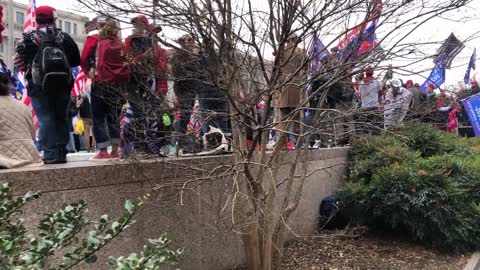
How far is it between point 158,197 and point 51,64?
5.09ft

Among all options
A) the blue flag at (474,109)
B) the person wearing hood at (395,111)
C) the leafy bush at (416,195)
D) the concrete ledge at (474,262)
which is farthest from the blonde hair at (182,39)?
the blue flag at (474,109)

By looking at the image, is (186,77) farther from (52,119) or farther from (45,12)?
(45,12)

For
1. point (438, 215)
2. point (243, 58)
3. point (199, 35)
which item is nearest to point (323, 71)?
point (243, 58)

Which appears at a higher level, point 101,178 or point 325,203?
point 101,178

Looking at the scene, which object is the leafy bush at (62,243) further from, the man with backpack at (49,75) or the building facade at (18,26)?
the man with backpack at (49,75)

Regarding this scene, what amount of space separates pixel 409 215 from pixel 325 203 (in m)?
1.34

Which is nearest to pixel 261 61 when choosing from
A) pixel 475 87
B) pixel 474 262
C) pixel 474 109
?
pixel 474 262

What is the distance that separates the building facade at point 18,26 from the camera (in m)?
4.52

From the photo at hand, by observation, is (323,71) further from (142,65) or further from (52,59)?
(52,59)

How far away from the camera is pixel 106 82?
4.78 m

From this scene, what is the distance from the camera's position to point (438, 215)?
6383mm

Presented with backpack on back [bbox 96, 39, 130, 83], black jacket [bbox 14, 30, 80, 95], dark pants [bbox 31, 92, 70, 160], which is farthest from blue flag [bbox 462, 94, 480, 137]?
dark pants [bbox 31, 92, 70, 160]

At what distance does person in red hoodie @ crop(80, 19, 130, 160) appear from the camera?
4703mm

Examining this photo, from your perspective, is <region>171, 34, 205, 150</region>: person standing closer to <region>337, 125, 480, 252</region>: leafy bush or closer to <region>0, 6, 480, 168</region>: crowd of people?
<region>0, 6, 480, 168</region>: crowd of people
